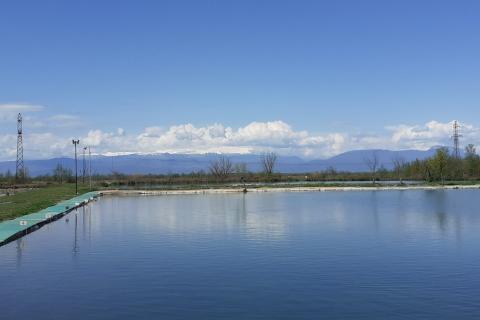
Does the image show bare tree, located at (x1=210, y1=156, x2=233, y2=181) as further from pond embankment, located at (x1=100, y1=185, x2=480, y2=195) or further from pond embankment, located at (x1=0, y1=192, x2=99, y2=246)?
pond embankment, located at (x1=0, y1=192, x2=99, y2=246)

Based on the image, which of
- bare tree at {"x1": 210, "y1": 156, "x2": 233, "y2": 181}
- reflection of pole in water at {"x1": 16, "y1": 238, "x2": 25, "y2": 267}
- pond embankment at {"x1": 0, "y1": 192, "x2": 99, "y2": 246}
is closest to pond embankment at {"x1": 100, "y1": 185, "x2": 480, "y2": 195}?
pond embankment at {"x1": 0, "y1": 192, "x2": 99, "y2": 246}

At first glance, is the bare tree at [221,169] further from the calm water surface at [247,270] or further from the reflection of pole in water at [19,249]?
the reflection of pole in water at [19,249]

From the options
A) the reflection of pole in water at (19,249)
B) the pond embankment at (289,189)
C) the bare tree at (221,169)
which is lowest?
the reflection of pole in water at (19,249)

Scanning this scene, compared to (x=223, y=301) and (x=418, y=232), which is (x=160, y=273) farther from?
(x=418, y=232)

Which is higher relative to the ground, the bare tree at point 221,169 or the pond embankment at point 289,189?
the bare tree at point 221,169

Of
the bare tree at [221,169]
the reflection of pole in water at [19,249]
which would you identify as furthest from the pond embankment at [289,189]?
the reflection of pole in water at [19,249]

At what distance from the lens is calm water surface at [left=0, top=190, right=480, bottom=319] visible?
31.9 ft

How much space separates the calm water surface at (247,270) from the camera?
9719mm

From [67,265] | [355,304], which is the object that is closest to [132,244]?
[67,265]

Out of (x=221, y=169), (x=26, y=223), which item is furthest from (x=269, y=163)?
(x=26, y=223)

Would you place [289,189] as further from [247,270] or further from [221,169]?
[247,270]

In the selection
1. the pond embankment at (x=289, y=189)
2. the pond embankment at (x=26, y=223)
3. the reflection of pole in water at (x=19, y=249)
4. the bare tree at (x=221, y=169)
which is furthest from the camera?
the bare tree at (x=221, y=169)

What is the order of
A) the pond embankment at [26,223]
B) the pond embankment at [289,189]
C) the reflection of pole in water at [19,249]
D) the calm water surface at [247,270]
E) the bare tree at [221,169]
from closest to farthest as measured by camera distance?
the calm water surface at [247,270] < the reflection of pole in water at [19,249] < the pond embankment at [26,223] < the pond embankment at [289,189] < the bare tree at [221,169]

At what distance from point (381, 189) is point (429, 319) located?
44.0 meters
